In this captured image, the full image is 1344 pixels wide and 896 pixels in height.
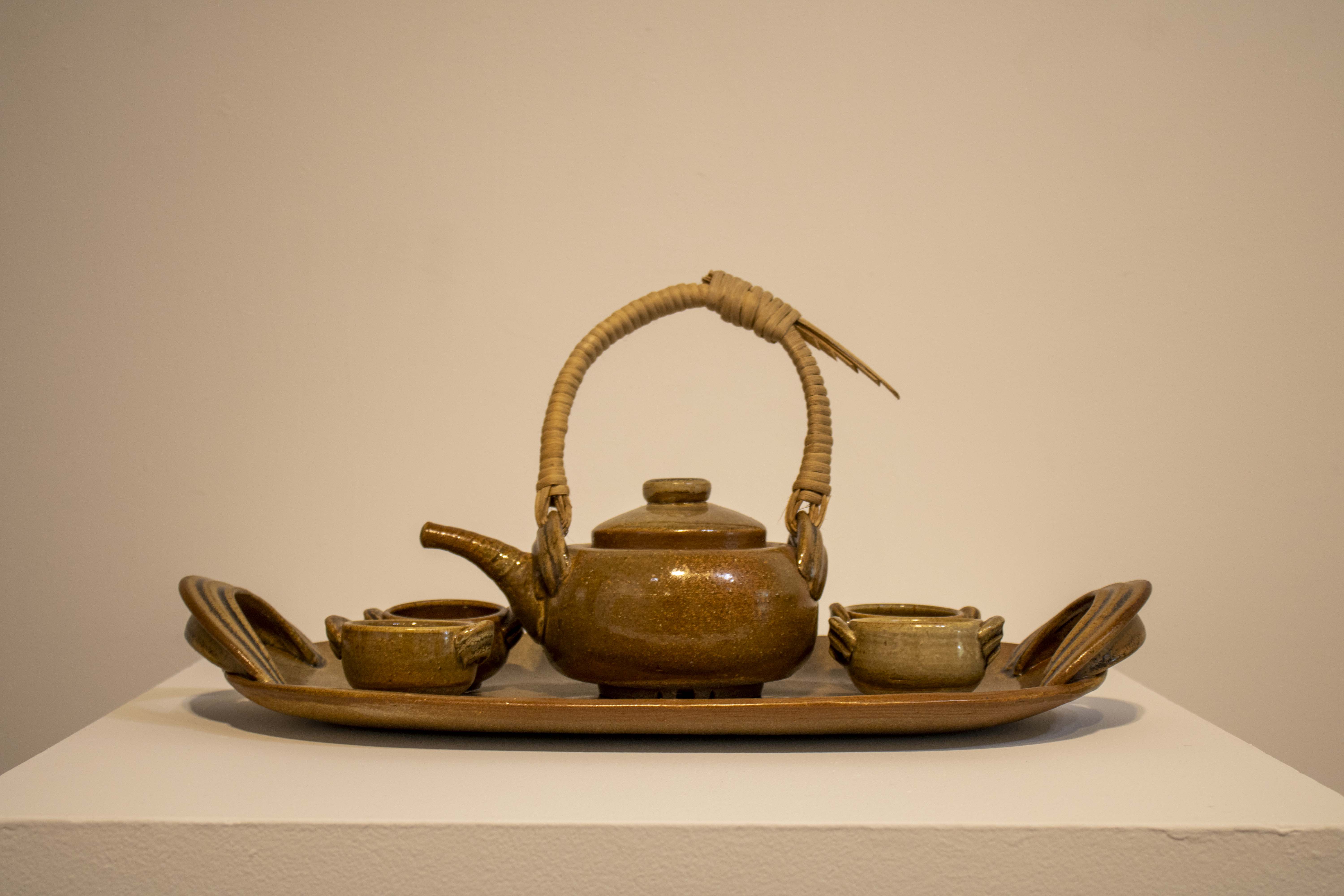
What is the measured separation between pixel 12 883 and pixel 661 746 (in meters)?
0.46

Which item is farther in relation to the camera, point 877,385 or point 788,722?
point 877,385

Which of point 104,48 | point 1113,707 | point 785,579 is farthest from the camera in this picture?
point 104,48

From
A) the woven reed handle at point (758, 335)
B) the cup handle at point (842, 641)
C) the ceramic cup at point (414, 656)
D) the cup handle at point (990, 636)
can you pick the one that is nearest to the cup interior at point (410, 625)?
the ceramic cup at point (414, 656)

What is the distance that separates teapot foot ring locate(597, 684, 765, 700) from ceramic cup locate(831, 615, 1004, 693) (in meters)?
0.10

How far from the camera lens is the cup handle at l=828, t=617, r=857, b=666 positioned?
90 centimetres

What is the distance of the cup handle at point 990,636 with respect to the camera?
896 millimetres

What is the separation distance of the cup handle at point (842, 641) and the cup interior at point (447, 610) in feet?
1.04

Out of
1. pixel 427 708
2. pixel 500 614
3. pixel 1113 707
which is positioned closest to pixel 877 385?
pixel 1113 707

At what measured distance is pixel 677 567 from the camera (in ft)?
2.80

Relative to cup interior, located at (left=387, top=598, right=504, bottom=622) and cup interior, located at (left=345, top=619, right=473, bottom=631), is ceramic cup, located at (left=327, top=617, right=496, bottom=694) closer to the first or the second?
cup interior, located at (left=345, top=619, right=473, bottom=631)

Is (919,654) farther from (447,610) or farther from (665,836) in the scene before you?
(447,610)

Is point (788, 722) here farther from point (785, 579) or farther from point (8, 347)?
point (8, 347)

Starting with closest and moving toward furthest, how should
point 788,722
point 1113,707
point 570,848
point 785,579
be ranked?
point 570,848 < point 788,722 < point 785,579 < point 1113,707

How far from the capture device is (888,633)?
0.87 meters
